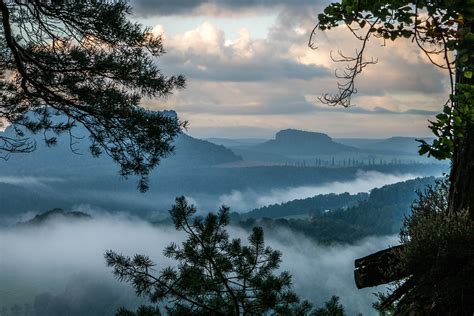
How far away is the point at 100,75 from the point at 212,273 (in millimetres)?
3722

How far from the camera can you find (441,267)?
194 inches

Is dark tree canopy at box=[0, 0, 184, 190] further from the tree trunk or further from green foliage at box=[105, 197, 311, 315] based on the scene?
the tree trunk

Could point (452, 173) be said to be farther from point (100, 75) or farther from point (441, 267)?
point (100, 75)

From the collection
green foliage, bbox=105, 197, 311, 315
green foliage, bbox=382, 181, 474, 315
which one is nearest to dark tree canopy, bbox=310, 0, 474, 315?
green foliage, bbox=382, 181, 474, 315

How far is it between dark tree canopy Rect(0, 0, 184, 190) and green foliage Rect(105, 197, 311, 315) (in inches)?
71.2

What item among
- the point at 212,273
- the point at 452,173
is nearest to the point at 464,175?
the point at 452,173

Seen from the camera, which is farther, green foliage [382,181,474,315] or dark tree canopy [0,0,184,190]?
dark tree canopy [0,0,184,190]

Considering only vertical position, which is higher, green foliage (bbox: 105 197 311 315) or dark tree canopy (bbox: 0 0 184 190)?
dark tree canopy (bbox: 0 0 184 190)

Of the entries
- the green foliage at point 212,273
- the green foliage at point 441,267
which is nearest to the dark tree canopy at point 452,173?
the green foliage at point 441,267

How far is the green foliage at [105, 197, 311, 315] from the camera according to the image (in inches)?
311

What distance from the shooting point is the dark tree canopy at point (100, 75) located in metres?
9.05

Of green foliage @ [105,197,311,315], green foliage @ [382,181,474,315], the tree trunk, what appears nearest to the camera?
green foliage @ [382,181,474,315]

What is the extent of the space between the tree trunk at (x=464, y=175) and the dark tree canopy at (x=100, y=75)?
4.87 m

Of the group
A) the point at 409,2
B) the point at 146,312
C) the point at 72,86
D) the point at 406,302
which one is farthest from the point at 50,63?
the point at 406,302
